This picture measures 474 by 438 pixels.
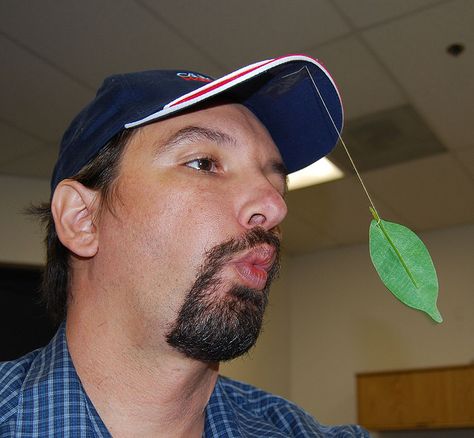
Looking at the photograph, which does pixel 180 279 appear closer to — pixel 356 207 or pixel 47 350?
pixel 47 350

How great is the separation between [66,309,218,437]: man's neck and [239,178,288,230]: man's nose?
0.23 m

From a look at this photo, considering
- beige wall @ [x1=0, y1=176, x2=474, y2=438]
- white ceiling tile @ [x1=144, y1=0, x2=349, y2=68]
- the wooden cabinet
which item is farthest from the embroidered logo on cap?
the wooden cabinet

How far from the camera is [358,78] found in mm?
2855

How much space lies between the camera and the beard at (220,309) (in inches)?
37.7

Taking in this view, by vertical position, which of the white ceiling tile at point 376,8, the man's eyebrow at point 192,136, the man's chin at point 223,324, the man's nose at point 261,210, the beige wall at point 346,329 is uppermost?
the white ceiling tile at point 376,8

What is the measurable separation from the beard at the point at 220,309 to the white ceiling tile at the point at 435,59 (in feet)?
5.83

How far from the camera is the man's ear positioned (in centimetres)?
111

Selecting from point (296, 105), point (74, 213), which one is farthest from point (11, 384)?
point (296, 105)

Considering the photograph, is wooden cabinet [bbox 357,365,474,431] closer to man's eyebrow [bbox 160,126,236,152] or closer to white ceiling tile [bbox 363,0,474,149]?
white ceiling tile [bbox 363,0,474,149]

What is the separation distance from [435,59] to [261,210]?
6.41 feet

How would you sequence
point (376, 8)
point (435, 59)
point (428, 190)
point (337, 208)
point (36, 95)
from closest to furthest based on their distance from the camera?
point (376, 8) → point (435, 59) → point (36, 95) → point (428, 190) → point (337, 208)

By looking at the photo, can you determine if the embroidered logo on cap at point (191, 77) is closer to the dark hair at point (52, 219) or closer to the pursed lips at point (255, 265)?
the dark hair at point (52, 219)

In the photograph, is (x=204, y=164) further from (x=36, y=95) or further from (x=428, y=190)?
(x=428, y=190)

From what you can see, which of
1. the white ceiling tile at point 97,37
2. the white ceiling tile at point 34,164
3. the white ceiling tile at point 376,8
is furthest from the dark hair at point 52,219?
the white ceiling tile at point 34,164
